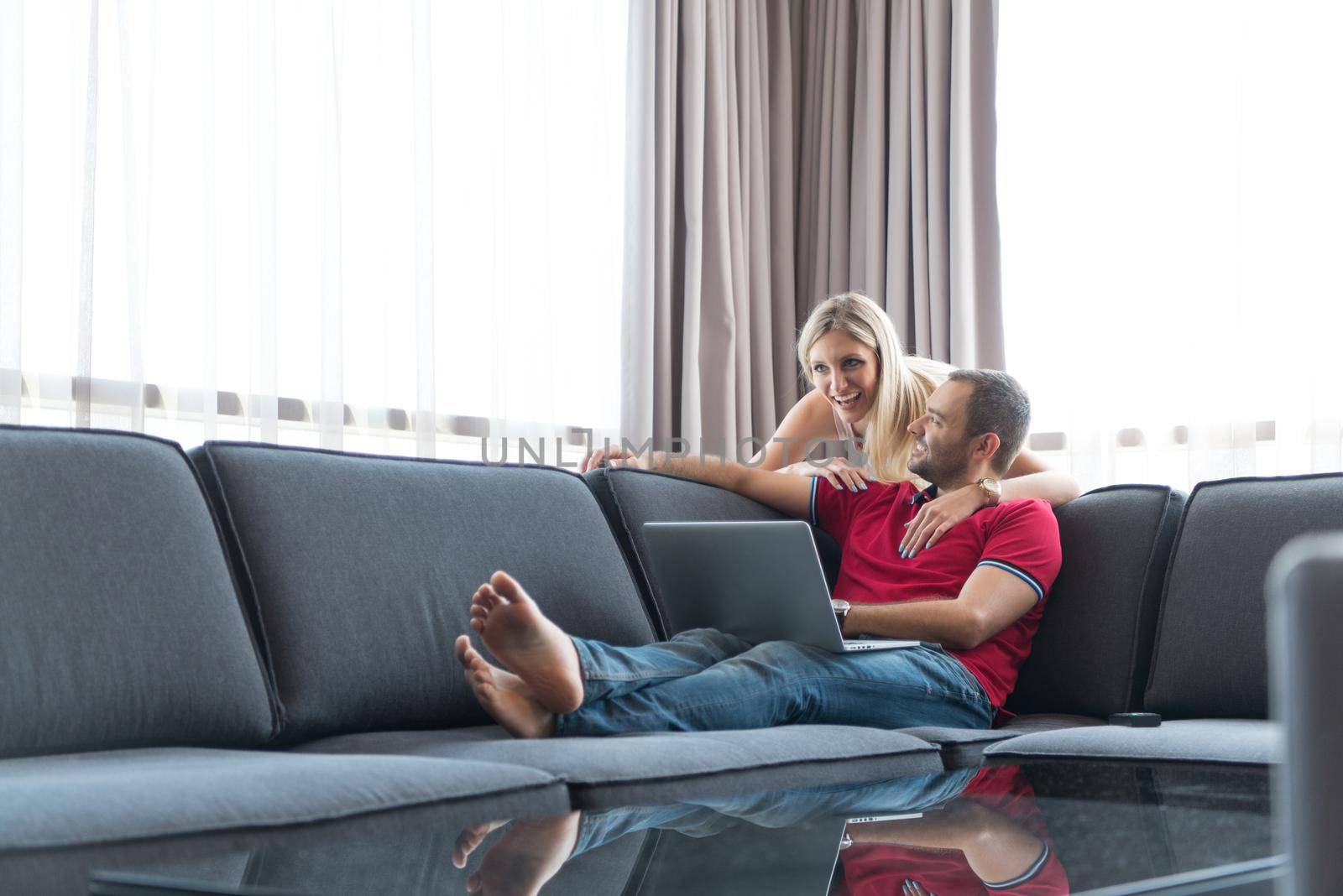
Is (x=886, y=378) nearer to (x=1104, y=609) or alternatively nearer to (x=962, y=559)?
(x=962, y=559)

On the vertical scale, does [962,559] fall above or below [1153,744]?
above

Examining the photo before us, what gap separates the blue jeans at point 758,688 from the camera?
1757 millimetres

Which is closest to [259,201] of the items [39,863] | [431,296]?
[431,296]

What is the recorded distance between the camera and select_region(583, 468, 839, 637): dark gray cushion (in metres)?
2.34

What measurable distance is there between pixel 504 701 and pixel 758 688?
1.30ft

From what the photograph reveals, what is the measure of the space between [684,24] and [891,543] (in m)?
1.98

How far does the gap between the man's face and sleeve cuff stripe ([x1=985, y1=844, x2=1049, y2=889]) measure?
1.50 meters

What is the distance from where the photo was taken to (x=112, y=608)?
1.58 m

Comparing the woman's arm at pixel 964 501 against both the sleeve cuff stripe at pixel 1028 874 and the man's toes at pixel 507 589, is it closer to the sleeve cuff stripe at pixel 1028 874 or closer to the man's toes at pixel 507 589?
the man's toes at pixel 507 589

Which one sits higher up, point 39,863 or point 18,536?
point 18,536

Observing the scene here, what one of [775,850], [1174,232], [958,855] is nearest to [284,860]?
[775,850]

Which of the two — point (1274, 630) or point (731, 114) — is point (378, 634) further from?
point (731, 114)

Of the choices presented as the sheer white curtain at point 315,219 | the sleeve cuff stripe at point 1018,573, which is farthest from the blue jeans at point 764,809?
the sheer white curtain at point 315,219

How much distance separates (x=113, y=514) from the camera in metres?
1.64
